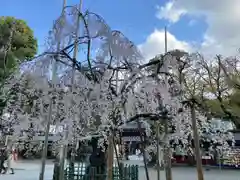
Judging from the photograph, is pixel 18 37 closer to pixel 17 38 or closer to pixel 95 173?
pixel 17 38

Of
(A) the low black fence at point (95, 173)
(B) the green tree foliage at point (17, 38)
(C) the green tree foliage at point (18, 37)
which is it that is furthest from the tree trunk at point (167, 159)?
(C) the green tree foliage at point (18, 37)

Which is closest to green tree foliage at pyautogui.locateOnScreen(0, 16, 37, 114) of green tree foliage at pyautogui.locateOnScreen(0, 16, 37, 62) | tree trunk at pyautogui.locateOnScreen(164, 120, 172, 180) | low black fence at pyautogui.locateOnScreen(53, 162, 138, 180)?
green tree foliage at pyautogui.locateOnScreen(0, 16, 37, 62)

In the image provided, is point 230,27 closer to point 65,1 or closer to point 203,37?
point 203,37

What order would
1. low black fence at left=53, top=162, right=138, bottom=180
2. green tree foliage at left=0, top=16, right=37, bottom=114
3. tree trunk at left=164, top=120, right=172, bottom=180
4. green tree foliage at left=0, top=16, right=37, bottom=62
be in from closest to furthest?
1. low black fence at left=53, top=162, right=138, bottom=180
2. tree trunk at left=164, top=120, right=172, bottom=180
3. green tree foliage at left=0, top=16, right=37, bottom=114
4. green tree foliage at left=0, top=16, right=37, bottom=62

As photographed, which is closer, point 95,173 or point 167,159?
point 95,173

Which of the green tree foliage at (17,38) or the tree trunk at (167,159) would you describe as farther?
the green tree foliage at (17,38)

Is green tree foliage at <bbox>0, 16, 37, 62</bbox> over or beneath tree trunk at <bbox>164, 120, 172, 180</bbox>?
over

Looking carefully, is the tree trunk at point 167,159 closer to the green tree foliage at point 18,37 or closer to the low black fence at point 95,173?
the low black fence at point 95,173

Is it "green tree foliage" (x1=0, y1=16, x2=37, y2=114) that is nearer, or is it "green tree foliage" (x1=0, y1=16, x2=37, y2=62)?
"green tree foliage" (x1=0, y1=16, x2=37, y2=114)

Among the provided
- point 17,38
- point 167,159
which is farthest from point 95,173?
point 17,38

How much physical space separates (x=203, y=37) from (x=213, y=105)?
227cm

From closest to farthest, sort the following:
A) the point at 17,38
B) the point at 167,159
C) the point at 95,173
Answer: the point at 95,173 → the point at 167,159 → the point at 17,38

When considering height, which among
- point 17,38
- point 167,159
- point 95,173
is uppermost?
point 17,38

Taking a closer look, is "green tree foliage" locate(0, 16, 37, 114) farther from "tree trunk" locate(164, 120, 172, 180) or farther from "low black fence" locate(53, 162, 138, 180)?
"tree trunk" locate(164, 120, 172, 180)
